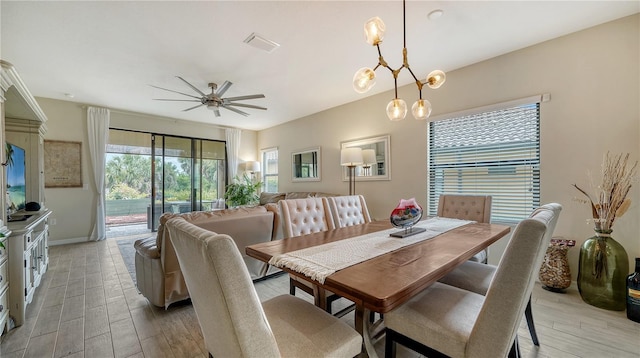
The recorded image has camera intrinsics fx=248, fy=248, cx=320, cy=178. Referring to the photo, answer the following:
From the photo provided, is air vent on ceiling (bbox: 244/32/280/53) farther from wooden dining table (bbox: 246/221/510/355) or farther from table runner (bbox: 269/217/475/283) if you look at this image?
table runner (bbox: 269/217/475/283)

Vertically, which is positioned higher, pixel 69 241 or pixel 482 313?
pixel 482 313

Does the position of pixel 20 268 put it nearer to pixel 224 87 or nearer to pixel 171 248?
pixel 171 248

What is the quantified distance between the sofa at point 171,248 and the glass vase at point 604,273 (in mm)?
3134

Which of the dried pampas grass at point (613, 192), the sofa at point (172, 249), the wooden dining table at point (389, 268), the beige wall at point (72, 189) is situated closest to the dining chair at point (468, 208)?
the wooden dining table at point (389, 268)

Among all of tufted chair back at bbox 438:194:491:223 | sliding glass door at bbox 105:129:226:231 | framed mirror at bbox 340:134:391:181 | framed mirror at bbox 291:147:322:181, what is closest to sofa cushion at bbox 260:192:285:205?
framed mirror at bbox 291:147:322:181

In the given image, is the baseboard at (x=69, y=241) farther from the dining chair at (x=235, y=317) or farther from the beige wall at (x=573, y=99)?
the beige wall at (x=573, y=99)

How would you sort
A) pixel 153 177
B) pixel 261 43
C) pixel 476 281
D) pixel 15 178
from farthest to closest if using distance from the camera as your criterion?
pixel 153 177, pixel 15 178, pixel 261 43, pixel 476 281

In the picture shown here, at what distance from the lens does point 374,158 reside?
3.99m

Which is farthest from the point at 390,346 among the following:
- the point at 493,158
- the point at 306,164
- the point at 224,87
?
the point at 306,164

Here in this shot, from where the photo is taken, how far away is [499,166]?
308cm

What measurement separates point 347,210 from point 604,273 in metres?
2.33

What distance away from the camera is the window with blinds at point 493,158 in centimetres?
287

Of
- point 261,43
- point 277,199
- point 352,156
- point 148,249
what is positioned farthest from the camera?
point 277,199

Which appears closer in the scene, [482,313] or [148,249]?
[482,313]
